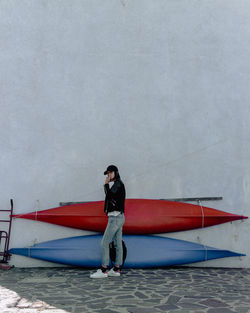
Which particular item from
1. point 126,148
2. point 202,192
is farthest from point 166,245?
point 126,148

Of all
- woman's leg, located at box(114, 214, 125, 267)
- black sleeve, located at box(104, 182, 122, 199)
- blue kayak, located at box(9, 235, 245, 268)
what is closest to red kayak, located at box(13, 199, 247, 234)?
blue kayak, located at box(9, 235, 245, 268)

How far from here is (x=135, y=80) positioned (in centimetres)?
610

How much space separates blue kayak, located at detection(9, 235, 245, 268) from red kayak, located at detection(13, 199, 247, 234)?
0.17 metres

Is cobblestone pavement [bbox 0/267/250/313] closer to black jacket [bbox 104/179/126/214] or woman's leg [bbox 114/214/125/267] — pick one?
woman's leg [bbox 114/214/125/267]

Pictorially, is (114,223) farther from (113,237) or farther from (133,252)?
(133,252)

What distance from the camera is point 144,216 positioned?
18.1 ft

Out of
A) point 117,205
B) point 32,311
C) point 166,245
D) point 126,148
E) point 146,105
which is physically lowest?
point 32,311

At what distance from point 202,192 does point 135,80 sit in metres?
2.21

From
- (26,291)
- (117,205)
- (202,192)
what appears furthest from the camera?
(202,192)

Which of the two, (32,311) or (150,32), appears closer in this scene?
(32,311)

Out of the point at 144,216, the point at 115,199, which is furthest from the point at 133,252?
the point at 115,199

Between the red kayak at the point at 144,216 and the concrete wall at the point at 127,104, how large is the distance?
17cm

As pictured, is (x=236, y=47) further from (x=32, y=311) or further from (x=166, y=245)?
(x=32, y=311)

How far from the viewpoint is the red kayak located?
18.0ft
